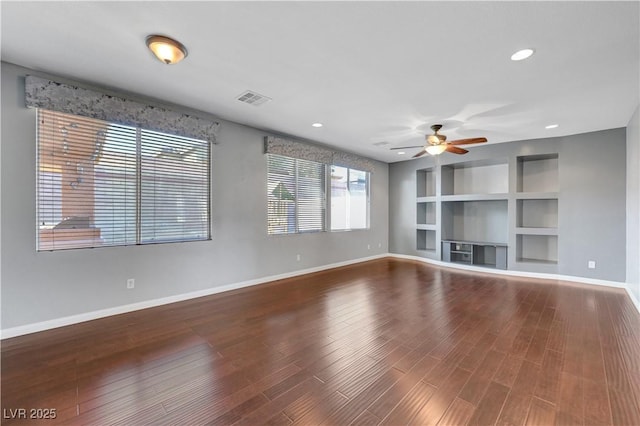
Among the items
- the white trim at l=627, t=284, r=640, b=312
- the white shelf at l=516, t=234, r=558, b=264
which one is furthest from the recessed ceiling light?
the white shelf at l=516, t=234, r=558, b=264

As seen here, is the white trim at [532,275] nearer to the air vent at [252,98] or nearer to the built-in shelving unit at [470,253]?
the built-in shelving unit at [470,253]

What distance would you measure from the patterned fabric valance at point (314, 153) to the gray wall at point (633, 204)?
450cm

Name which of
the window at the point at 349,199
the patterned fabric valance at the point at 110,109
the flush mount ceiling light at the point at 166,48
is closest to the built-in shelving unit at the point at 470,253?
the window at the point at 349,199

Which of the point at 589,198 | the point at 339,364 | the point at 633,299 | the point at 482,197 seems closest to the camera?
the point at 339,364

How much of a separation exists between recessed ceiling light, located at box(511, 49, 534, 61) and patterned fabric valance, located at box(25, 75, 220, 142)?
3.74 metres

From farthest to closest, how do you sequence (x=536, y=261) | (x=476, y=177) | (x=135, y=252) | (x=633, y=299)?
(x=476, y=177) < (x=536, y=261) < (x=633, y=299) < (x=135, y=252)

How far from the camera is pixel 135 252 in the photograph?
3.43m

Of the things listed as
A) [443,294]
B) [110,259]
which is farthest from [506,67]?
[110,259]

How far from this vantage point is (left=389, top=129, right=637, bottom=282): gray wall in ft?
14.9

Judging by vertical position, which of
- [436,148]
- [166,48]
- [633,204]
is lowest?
[633,204]

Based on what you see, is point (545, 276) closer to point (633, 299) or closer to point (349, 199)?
point (633, 299)

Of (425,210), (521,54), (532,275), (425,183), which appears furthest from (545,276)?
(521,54)

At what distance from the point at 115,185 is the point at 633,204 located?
7097 millimetres

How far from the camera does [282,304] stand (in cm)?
371
